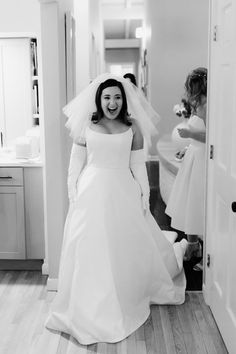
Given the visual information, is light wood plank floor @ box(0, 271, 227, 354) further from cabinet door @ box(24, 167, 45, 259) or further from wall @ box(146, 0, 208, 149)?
wall @ box(146, 0, 208, 149)

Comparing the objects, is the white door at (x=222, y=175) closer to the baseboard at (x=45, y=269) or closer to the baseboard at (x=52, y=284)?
the baseboard at (x=52, y=284)

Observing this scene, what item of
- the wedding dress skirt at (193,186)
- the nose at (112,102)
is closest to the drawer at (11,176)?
the nose at (112,102)

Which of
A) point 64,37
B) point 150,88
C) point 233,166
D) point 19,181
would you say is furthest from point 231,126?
point 150,88

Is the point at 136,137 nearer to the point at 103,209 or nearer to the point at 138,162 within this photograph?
the point at 138,162

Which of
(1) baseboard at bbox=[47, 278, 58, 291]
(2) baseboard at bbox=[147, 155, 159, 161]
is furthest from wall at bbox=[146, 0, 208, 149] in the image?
(1) baseboard at bbox=[47, 278, 58, 291]

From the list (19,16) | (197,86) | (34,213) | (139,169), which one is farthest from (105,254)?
(19,16)

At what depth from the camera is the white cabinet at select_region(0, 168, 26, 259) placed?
11.8ft

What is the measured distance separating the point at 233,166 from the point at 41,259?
1879mm

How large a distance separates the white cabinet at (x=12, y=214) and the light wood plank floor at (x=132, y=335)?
42 centimetres

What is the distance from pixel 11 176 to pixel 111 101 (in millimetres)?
1139

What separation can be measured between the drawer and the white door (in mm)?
1380

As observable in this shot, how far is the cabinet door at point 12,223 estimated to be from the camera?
3.63 meters

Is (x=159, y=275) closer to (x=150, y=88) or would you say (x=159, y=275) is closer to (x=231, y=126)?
(x=231, y=126)

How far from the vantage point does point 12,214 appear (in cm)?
367
